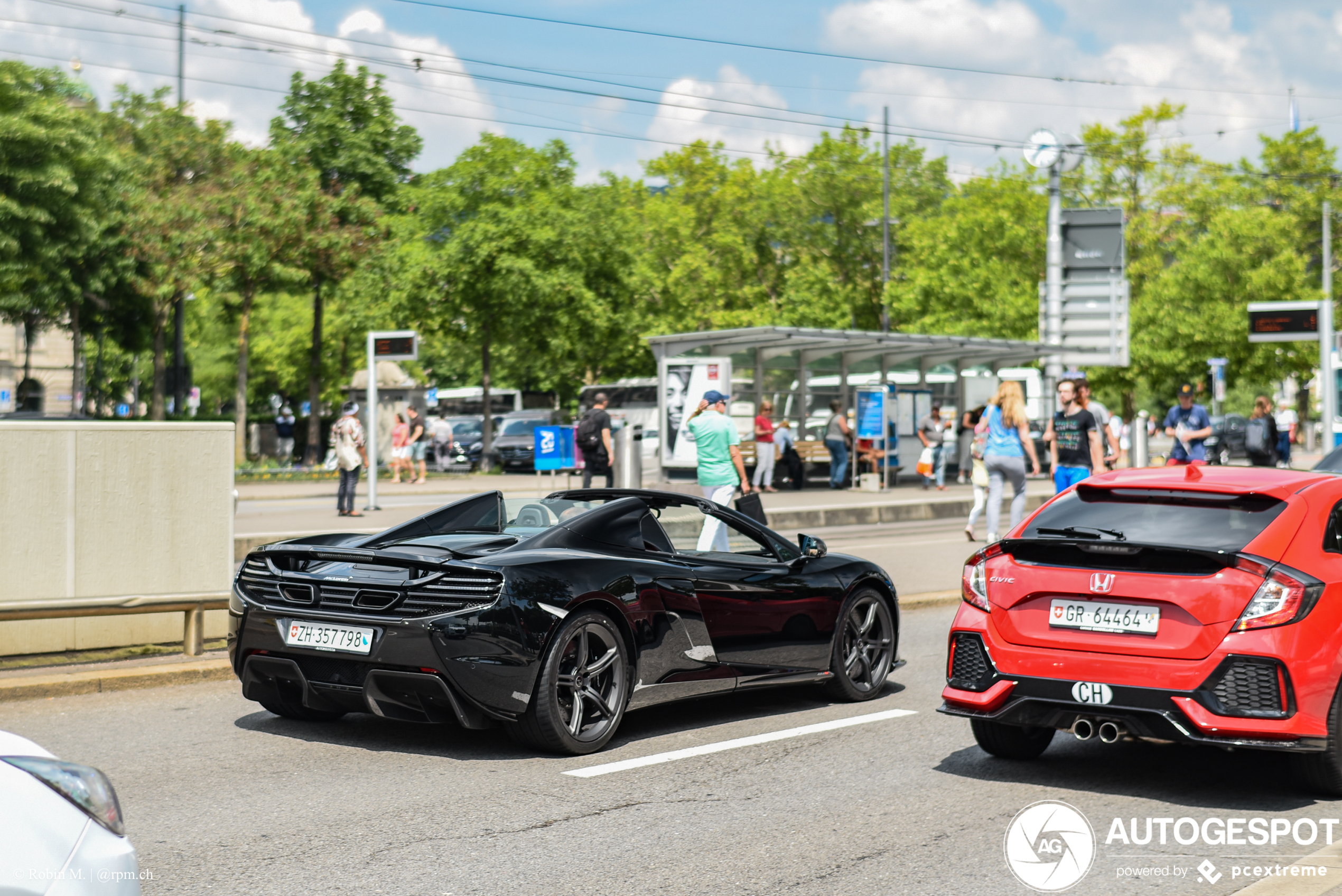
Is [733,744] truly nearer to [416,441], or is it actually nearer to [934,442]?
[934,442]

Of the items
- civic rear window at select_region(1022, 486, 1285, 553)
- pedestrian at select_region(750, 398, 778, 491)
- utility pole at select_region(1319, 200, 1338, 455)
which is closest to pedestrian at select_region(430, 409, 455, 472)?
pedestrian at select_region(750, 398, 778, 491)

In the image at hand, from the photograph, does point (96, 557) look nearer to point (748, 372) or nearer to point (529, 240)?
Answer: point (748, 372)

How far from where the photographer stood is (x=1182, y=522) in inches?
234

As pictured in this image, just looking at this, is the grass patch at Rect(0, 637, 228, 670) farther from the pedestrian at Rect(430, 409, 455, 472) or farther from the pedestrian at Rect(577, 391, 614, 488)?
the pedestrian at Rect(430, 409, 455, 472)

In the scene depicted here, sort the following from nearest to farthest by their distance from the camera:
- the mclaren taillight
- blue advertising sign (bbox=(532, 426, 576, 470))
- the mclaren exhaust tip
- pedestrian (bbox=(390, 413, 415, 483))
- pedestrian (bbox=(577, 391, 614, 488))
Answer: the mclaren exhaust tip → the mclaren taillight → pedestrian (bbox=(577, 391, 614, 488)) → blue advertising sign (bbox=(532, 426, 576, 470)) → pedestrian (bbox=(390, 413, 415, 483))

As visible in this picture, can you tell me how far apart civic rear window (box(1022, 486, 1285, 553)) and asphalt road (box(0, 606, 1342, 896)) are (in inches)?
41.1

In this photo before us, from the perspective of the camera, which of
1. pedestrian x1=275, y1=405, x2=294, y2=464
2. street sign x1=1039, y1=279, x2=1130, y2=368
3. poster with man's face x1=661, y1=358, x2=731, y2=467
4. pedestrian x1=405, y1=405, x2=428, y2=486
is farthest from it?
pedestrian x1=275, y1=405, x2=294, y2=464

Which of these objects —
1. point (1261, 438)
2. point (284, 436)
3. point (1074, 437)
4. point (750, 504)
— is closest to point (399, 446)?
point (284, 436)

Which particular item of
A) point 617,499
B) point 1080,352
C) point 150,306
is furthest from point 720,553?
point 150,306

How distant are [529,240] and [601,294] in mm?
3925

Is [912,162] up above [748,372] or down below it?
above

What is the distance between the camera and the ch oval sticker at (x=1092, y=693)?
18.4ft

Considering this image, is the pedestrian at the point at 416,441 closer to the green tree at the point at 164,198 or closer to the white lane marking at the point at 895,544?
the green tree at the point at 164,198

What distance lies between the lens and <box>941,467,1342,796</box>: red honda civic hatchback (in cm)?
541
